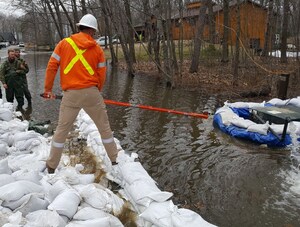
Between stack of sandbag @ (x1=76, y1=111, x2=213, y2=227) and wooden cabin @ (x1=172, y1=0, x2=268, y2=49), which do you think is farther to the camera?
wooden cabin @ (x1=172, y1=0, x2=268, y2=49)

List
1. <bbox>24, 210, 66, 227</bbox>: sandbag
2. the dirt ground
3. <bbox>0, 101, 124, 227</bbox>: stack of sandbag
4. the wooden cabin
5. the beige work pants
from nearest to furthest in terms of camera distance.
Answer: <bbox>24, 210, 66, 227</bbox>: sandbag
<bbox>0, 101, 124, 227</bbox>: stack of sandbag
the beige work pants
the dirt ground
the wooden cabin

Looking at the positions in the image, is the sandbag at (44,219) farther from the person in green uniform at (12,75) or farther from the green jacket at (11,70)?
the green jacket at (11,70)

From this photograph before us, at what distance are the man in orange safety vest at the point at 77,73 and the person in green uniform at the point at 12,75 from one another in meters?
4.79

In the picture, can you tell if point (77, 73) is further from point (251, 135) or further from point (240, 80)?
point (240, 80)

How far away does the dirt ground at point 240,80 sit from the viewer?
36.2 feet

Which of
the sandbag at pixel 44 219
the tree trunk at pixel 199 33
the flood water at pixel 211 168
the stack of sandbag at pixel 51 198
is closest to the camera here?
the sandbag at pixel 44 219

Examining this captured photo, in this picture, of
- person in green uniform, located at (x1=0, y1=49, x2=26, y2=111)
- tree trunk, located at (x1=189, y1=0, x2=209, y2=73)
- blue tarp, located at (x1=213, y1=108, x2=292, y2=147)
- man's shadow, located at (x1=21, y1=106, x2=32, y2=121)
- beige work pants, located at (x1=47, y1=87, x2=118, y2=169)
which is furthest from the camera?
tree trunk, located at (x1=189, y1=0, x2=209, y2=73)

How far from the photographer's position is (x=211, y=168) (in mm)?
5250

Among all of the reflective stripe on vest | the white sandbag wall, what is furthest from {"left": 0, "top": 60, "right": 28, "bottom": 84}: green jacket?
the reflective stripe on vest

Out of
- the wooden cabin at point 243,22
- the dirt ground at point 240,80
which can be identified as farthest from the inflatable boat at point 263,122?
the wooden cabin at point 243,22

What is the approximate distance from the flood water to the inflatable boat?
16cm

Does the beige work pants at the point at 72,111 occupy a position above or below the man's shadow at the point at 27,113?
above

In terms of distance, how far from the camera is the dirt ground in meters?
11.0

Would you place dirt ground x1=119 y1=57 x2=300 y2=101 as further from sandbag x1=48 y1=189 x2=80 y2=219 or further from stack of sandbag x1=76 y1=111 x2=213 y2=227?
sandbag x1=48 y1=189 x2=80 y2=219
